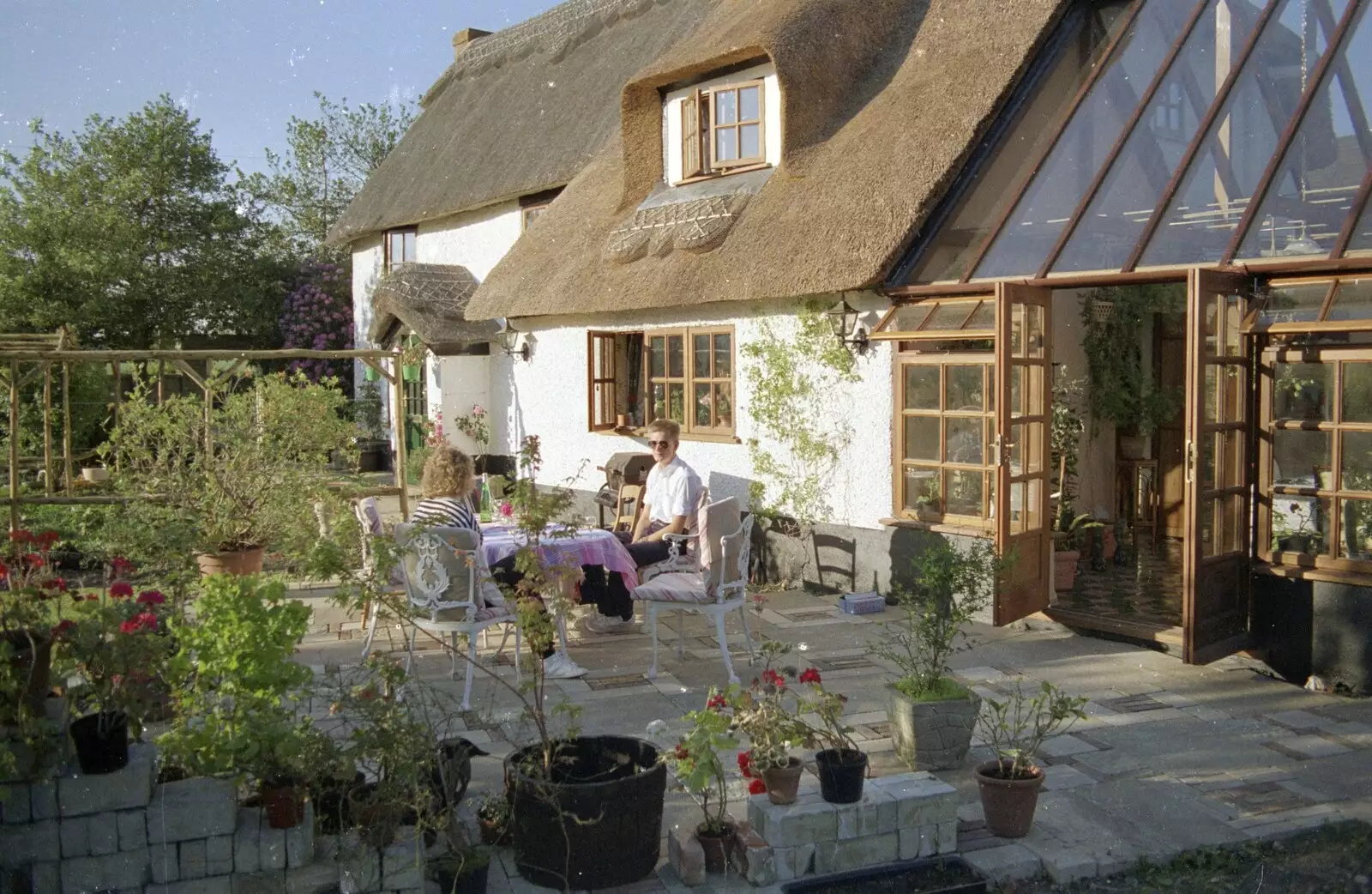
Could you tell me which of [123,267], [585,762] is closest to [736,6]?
[585,762]

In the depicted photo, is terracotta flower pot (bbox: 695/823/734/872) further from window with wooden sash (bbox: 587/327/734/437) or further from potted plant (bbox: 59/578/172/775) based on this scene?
window with wooden sash (bbox: 587/327/734/437)

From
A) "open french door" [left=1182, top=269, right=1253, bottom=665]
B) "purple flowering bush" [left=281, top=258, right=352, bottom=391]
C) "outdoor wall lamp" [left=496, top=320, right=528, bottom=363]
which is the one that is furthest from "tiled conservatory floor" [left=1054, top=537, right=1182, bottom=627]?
"purple flowering bush" [left=281, top=258, right=352, bottom=391]

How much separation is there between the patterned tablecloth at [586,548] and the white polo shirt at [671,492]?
0.52 metres

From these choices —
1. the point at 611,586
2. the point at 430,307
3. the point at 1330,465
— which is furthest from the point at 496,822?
the point at 430,307

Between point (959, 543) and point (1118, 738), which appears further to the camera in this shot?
point (959, 543)

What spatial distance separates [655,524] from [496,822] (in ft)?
12.9

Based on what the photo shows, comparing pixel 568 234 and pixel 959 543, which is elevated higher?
pixel 568 234

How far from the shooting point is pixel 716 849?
411 cm

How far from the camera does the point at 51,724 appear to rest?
367 cm

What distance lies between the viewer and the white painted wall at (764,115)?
10.4 metres

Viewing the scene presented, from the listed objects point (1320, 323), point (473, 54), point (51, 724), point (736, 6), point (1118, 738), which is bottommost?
point (1118, 738)

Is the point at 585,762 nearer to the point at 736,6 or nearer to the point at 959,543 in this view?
the point at 959,543

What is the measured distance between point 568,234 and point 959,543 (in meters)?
6.72

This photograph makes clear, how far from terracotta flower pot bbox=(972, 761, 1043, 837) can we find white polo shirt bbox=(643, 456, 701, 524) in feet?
11.8
